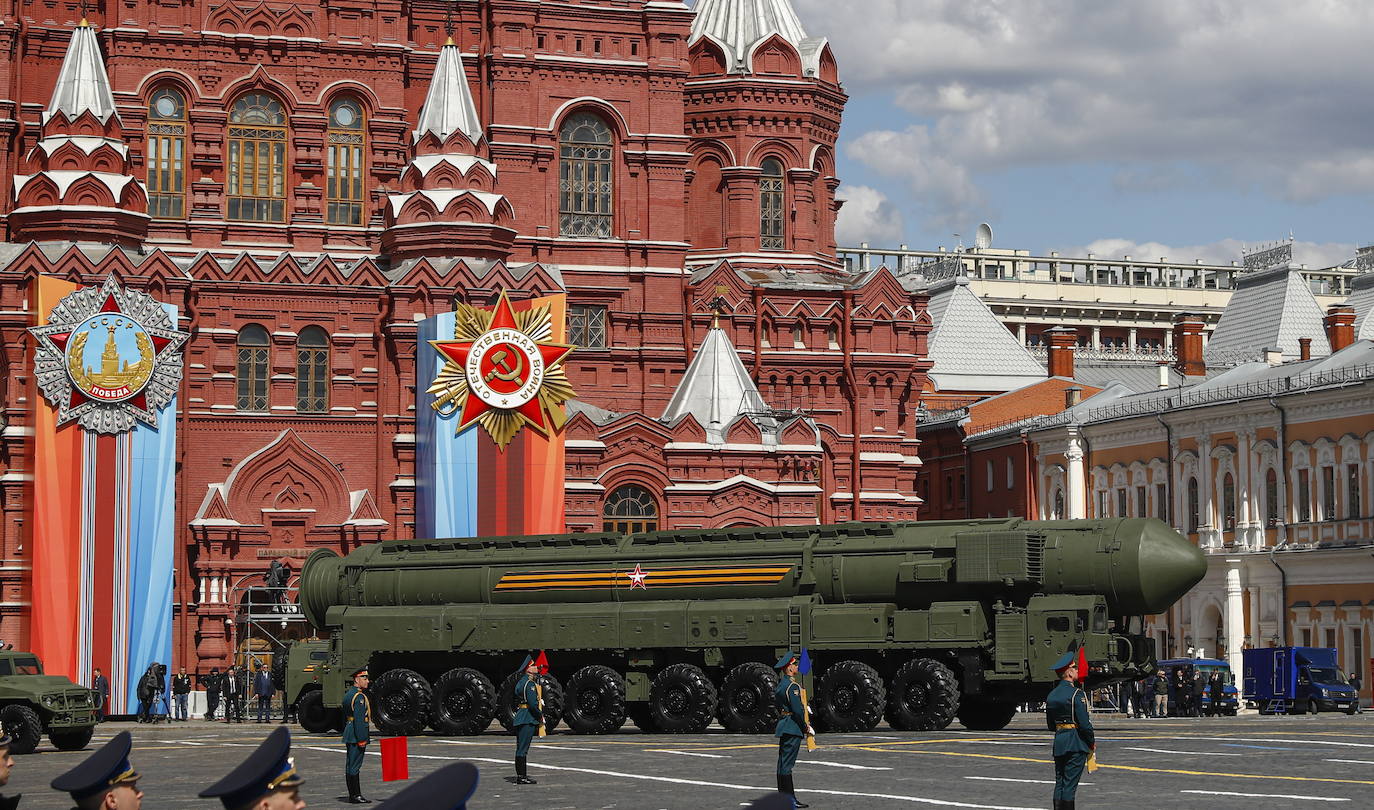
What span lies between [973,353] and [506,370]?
45.0 meters

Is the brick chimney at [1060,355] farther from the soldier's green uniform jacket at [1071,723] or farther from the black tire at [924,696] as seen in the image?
the soldier's green uniform jacket at [1071,723]

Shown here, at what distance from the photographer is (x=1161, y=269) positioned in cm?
15425

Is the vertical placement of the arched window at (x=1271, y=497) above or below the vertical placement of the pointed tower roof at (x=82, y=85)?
below

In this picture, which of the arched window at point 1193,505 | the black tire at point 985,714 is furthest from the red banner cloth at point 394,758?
the arched window at point 1193,505

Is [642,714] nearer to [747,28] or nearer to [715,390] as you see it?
[715,390]

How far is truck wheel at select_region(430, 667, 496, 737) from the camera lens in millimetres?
40406

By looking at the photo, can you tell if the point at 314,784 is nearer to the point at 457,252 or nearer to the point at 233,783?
the point at 233,783

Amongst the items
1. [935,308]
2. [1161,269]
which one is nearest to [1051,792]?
[935,308]

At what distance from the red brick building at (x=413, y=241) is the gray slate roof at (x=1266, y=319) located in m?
36.4

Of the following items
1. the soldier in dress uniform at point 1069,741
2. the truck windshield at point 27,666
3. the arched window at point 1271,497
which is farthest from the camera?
the arched window at point 1271,497

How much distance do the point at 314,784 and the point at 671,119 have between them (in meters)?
39.1

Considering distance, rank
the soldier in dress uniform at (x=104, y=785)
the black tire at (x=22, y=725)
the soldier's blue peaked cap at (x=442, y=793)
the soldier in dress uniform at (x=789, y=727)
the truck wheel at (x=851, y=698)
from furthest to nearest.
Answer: the truck wheel at (x=851, y=698) → the black tire at (x=22, y=725) → the soldier in dress uniform at (x=789, y=727) → the soldier in dress uniform at (x=104, y=785) → the soldier's blue peaked cap at (x=442, y=793)

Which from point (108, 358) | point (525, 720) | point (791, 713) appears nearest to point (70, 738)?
point (525, 720)

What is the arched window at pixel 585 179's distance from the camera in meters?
65.2
